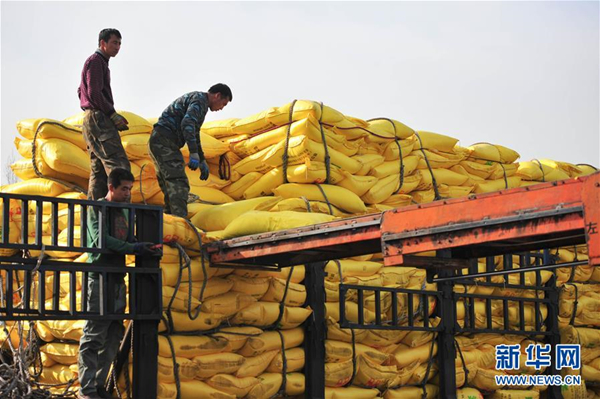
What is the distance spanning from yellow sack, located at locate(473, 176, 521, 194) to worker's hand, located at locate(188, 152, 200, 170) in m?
3.73

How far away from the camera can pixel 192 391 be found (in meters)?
6.61

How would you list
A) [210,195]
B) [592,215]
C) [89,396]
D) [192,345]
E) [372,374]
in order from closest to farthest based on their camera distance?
[592,215] → [89,396] → [192,345] → [372,374] → [210,195]

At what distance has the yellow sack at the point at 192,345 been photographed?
653 centimetres

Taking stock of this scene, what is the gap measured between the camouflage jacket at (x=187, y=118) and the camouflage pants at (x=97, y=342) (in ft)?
4.64

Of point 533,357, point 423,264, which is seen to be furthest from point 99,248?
point 533,357

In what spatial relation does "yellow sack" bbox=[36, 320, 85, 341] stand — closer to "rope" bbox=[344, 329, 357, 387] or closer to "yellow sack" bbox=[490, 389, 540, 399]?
"rope" bbox=[344, 329, 357, 387]

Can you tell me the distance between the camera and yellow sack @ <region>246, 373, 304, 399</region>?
701 cm

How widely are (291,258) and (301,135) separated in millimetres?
1427

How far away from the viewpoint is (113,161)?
6.98m

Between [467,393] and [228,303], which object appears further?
[467,393]

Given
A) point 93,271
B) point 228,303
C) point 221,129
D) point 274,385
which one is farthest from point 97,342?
point 221,129

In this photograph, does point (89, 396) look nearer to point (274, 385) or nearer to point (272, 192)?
point (274, 385)

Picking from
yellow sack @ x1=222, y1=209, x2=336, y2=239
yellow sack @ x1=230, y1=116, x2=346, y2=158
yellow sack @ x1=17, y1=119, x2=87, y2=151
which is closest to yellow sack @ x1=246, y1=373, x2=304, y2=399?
yellow sack @ x1=222, y1=209, x2=336, y2=239

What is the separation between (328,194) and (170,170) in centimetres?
153
